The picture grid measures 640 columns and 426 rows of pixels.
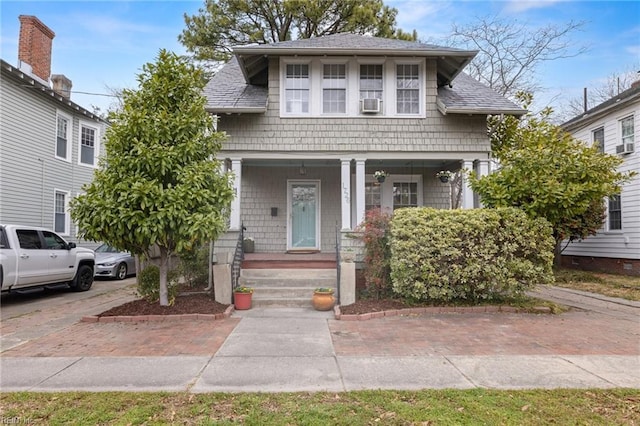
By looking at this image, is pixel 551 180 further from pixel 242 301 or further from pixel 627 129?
pixel 627 129

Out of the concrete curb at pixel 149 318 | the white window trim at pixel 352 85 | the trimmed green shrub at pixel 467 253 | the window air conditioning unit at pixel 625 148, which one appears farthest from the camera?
the window air conditioning unit at pixel 625 148

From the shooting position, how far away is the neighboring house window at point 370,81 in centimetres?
953

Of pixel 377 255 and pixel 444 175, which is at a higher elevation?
pixel 444 175

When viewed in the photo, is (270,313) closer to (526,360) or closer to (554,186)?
(526,360)

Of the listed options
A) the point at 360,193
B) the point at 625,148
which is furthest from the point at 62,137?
the point at 625,148

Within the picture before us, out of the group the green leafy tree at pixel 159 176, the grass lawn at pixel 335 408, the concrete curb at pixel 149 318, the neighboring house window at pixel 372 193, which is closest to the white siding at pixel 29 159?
the green leafy tree at pixel 159 176

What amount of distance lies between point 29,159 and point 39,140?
847 millimetres

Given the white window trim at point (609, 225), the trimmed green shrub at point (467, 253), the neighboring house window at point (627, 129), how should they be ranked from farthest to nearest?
the white window trim at point (609, 225), the neighboring house window at point (627, 129), the trimmed green shrub at point (467, 253)

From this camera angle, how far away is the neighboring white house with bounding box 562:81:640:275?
470 inches

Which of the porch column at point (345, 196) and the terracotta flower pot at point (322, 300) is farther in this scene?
the porch column at point (345, 196)

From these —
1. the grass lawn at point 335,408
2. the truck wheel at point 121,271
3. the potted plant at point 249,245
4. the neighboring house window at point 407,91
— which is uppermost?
the neighboring house window at point 407,91

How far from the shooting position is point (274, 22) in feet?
60.0

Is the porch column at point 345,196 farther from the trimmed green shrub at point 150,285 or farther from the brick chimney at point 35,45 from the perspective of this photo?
the brick chimney at point 35,45

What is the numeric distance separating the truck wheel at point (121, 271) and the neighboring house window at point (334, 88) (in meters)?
8.95
